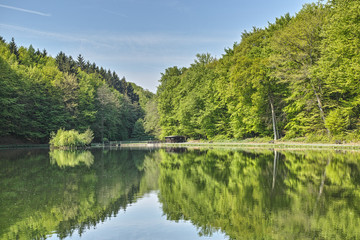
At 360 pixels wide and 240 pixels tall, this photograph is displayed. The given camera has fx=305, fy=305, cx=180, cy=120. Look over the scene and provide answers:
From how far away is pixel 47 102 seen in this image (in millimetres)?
67500

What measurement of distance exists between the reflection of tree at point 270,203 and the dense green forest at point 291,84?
57.2 feet

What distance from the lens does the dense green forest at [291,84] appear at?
96.6 ft

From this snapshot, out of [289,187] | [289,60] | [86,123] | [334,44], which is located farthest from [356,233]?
[86,123]

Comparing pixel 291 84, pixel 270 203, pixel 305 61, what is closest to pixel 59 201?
pixel 270 203

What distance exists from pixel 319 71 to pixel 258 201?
28.8 meters

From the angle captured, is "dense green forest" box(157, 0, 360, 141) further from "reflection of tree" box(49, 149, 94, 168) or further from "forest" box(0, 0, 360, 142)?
"reflection of tree" box(49, 149, 94, 168)

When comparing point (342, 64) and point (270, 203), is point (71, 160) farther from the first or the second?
point (342, 64)

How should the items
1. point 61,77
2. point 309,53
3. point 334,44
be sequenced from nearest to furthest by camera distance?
point 334,44 → point 309,53 → point 61,77

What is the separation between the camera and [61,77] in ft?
237

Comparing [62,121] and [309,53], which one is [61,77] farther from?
[309,53]

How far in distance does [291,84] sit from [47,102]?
51950 millimetres

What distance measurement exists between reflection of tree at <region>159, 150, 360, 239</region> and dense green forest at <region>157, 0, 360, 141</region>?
17429 millimetres

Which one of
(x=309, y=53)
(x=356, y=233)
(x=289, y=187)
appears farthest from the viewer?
(x=309, y=53)

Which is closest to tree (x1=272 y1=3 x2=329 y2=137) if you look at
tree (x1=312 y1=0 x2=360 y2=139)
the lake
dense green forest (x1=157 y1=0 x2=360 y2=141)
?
dense green forest (x1=157 y1=0 x2=360 y2=141)
